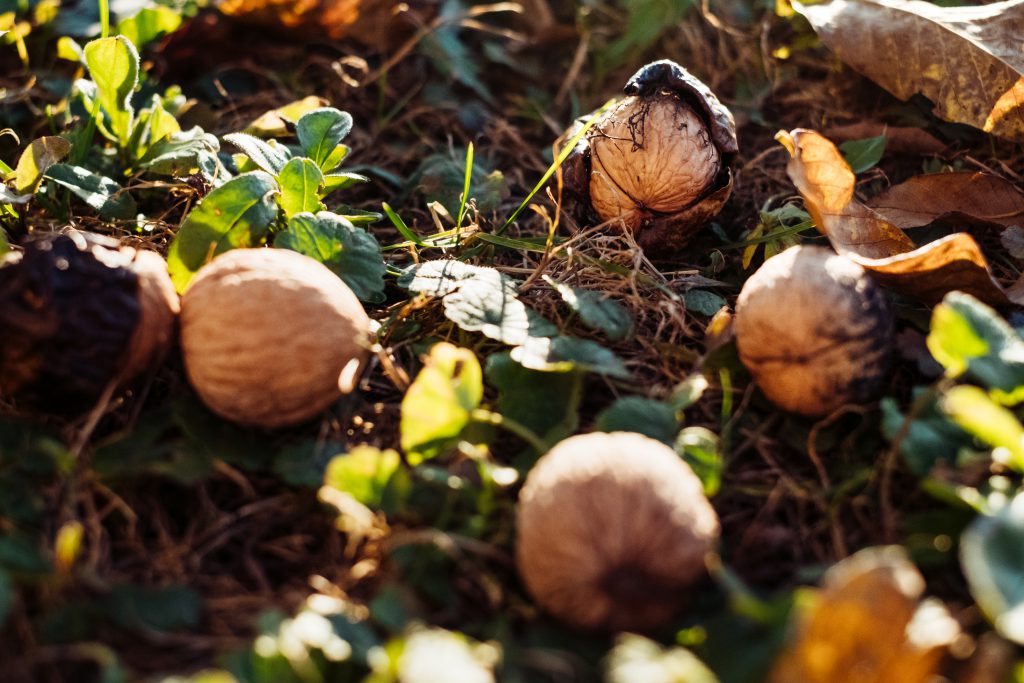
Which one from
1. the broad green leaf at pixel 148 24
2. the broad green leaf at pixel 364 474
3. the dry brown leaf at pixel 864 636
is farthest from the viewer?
the broad green leaf at pixel 148 24

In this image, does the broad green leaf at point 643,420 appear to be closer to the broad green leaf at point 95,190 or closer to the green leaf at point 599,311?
the green leaf at point 599,311

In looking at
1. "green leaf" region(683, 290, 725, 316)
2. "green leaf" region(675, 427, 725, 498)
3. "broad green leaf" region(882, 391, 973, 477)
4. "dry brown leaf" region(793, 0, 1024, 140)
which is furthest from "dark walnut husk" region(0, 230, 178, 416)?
"dry brown leaf" region(793, 0, 1024, 140)

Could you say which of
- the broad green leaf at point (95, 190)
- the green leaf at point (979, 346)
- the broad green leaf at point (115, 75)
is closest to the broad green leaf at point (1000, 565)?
the green leaf at point (979, 346)

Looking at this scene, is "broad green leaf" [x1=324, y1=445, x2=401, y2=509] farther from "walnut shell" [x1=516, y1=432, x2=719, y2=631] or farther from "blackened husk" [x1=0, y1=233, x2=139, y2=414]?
"blackened husk" [x1=0, y1=233, x2=139, y2=414]

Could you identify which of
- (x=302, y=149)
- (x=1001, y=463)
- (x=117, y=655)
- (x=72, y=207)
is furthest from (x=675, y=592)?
(x=72, y=207)

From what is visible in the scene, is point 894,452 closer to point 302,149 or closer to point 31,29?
point 302,149
